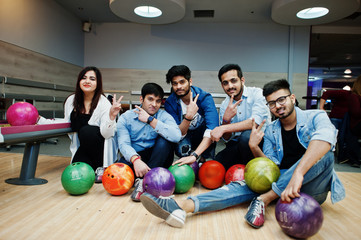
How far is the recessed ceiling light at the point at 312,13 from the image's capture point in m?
5.02

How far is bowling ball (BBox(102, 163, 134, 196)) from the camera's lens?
193 cm

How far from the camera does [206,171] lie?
218cm

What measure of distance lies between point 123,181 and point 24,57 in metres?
4.22

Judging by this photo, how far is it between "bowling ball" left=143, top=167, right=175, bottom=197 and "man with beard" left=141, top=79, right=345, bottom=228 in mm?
235

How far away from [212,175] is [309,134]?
859 millimetres

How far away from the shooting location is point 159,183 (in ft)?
5.85

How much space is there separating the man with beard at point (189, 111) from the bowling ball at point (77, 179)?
945mm

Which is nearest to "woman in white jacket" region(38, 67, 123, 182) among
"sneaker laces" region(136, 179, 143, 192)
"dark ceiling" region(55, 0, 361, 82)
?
"sneaker laces" region(136, 179, 143, 192)

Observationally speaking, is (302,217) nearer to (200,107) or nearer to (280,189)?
(280,189)

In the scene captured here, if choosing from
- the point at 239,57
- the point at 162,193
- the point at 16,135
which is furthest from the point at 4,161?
the point at 239,57

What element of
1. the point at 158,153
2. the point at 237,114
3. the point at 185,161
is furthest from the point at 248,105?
the point at 158,153

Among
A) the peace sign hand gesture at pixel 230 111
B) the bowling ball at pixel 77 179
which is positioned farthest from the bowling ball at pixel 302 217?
the bowling ball at pixel 77 179

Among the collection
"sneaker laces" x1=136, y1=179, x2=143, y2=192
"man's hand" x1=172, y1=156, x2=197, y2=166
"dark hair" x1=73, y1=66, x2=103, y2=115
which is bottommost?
"sneaker laces" x1=136, y1=179, x2=143, y2=192

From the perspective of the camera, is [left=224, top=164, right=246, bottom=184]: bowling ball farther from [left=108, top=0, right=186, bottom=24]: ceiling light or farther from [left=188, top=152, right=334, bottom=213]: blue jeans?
[left=108, top=0, right=186, bottom=24]: ceiling light
